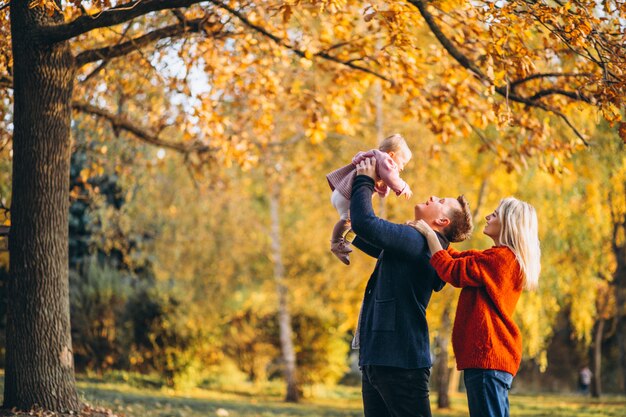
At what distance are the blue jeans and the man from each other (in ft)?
0.99

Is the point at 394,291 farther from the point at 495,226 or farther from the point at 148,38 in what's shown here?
the point at 148,38

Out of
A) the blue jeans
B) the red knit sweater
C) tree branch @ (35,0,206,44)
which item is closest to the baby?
the red knit sweater

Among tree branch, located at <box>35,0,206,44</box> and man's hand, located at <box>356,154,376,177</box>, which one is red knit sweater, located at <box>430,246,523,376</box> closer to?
man's hand, located at <box>356,154,376,177</box>

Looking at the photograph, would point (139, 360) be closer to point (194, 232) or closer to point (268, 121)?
point (194, 232)

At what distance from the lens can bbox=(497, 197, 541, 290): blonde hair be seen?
3.95 metres

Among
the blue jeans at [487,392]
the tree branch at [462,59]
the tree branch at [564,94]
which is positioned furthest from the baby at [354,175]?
the tree branch at [564,94]

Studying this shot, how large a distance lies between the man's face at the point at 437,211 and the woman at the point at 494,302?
10cm

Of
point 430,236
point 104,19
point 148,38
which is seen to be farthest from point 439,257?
point 148,38

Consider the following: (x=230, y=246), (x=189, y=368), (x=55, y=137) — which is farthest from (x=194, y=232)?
(x=55, y=137)

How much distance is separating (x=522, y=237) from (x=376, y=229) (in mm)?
878

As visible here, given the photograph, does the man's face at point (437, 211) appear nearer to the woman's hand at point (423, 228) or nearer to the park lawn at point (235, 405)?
the woman's hand at point (423, 228)

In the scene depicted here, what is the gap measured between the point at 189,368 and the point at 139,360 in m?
1.12

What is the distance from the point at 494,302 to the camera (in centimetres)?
391

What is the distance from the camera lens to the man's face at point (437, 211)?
3.91m
